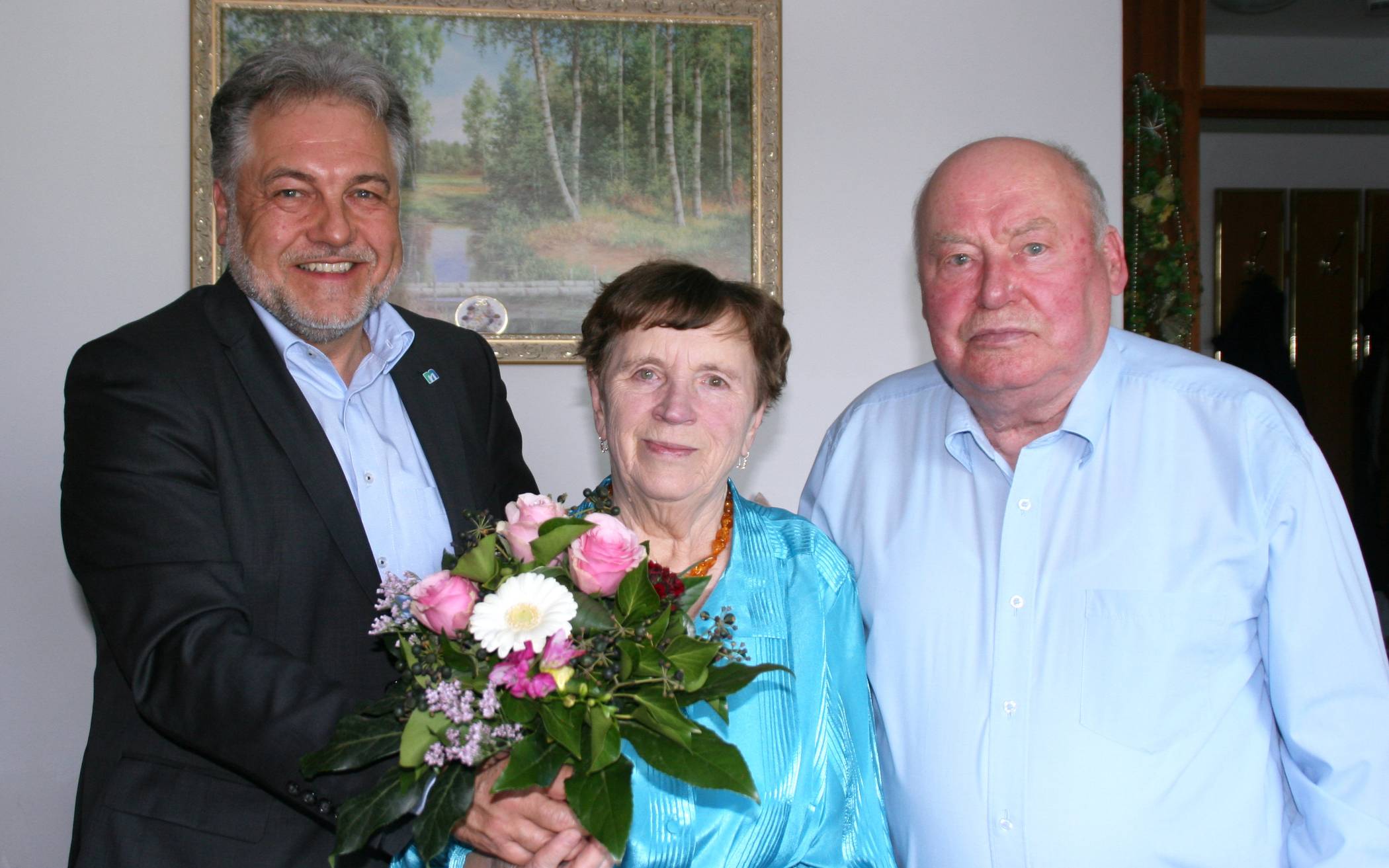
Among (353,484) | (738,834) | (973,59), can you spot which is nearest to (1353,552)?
(738,834)

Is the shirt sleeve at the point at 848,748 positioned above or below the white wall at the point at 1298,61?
below

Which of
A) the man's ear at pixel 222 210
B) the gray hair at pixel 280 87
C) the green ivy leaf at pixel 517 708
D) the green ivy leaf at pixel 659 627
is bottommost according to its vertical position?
the green ivy leaf at pixel 517 708

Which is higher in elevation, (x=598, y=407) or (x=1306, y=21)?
(x=1306, y=21)

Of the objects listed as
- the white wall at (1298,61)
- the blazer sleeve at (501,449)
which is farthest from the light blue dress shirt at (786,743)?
the white wall at (1298,61)

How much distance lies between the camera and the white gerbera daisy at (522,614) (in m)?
1.47

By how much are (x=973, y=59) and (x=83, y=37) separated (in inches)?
130

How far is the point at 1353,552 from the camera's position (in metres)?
1.95

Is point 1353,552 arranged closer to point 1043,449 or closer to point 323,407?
point 1043,449

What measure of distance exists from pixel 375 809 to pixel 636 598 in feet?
1.53

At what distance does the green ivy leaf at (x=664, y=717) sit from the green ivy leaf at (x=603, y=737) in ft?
0.14

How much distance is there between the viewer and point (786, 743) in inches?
77.2

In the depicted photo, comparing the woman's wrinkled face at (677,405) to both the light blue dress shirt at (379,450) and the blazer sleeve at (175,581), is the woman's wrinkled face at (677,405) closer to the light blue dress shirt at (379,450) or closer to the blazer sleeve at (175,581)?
the light blue dress shirt at (379,450)

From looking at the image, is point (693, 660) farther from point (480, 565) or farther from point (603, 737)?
point (480, 565)

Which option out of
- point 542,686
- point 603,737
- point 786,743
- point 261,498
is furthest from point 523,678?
point 261,498
